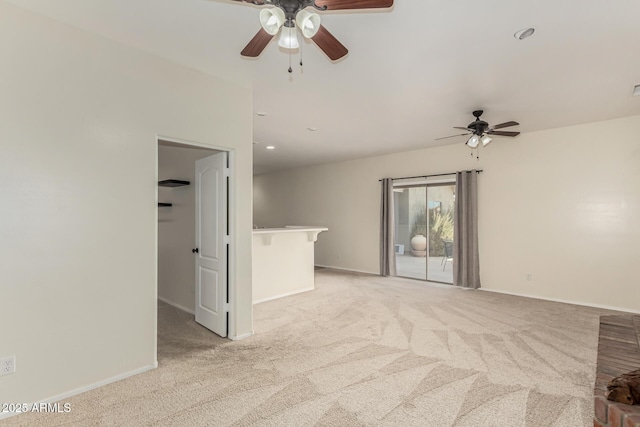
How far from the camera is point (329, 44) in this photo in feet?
6.53

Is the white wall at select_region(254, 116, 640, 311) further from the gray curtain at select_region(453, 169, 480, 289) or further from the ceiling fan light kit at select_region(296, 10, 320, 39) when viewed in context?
the ceiling fan light kit at select_region(296, 10, 320, 39)

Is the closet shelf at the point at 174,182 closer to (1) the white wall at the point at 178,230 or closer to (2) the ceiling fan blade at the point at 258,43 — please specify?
(1) the white wall at the point at 178,230

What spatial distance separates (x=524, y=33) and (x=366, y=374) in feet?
9.79

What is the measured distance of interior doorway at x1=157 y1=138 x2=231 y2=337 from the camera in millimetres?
3500

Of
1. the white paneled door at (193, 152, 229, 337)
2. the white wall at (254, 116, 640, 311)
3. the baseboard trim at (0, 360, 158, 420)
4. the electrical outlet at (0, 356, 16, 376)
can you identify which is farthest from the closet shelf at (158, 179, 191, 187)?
the white wall at (254, 116, 640, 311)

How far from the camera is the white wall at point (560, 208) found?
4555 millimetres

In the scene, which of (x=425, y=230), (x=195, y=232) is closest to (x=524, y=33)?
(x=195, y=232)

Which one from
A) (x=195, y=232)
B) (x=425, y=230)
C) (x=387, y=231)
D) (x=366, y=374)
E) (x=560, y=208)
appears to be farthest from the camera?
(x=387, y=231)

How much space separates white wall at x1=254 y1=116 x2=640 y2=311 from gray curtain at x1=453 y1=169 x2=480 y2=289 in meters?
0.15

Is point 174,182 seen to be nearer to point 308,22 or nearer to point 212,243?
point 212,243

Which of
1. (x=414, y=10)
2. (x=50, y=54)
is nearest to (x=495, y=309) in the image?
(x=414, y=10)

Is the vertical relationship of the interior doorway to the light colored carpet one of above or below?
above

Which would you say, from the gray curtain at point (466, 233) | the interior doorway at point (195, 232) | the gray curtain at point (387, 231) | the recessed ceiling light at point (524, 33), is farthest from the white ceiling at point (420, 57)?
the gray curtain at point (387, 231)

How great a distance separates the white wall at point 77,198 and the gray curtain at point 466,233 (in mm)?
4840
